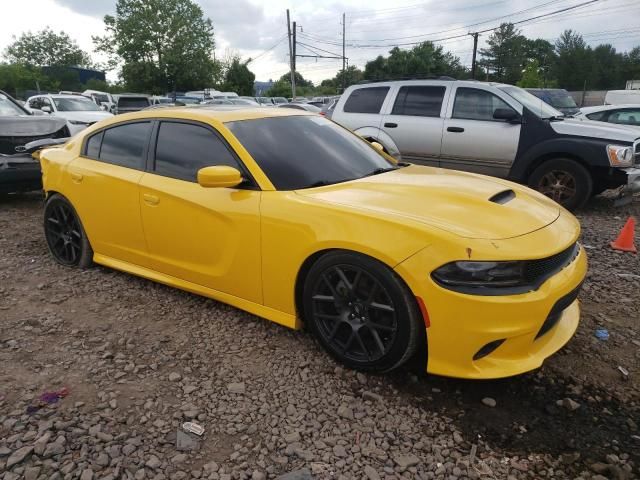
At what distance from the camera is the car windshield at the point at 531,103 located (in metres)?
Answer: 6.66

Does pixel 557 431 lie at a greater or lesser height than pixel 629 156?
lesser

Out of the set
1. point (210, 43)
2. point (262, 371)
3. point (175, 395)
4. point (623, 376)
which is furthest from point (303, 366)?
point (210, 43)

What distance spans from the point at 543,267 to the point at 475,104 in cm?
500

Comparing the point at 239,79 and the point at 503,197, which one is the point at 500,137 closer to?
the point at 503,197

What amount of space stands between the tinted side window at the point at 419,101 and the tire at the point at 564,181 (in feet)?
5.49

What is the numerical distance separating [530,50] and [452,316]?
101 meters

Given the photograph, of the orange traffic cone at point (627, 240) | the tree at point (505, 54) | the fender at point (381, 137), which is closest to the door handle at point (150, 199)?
the fender at point (381, 137)

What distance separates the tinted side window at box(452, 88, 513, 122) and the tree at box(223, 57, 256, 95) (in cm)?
4715

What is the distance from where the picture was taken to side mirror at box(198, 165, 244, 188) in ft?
9.61

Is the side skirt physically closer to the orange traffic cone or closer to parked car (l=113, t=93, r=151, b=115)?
the orange traffic cone

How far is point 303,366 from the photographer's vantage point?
2.93 m

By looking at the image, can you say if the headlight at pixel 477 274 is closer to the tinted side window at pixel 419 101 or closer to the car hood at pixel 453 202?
the car hood at pixel 453 202

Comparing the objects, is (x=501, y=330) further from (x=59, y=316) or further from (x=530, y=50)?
(x=530, y=50)

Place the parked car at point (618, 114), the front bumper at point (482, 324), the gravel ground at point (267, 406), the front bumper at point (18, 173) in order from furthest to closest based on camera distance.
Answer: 1. the parked car at point (618, 114)
2. the front bumper at point (18, 173)
3. the front bumper at point (482, 324)
4. the gravel ground at point (267, 406)
